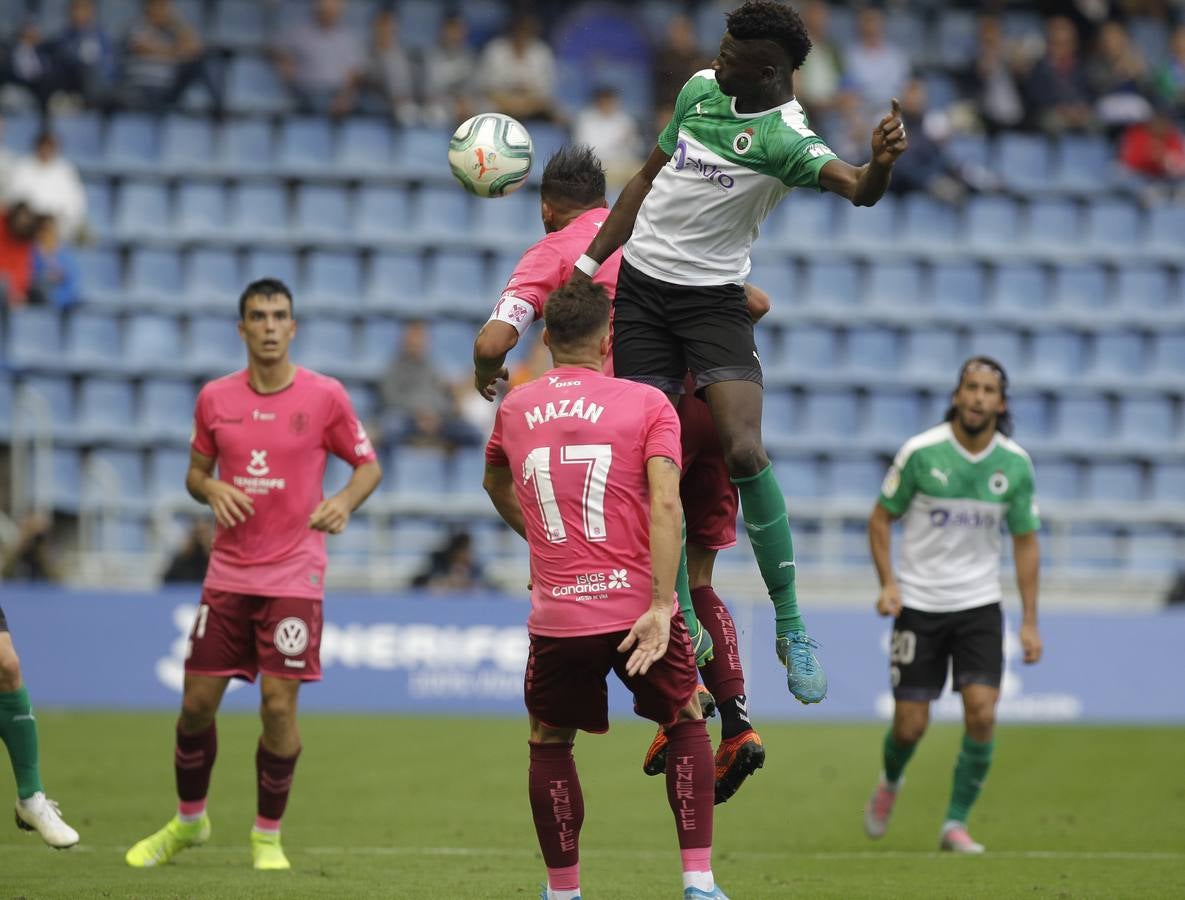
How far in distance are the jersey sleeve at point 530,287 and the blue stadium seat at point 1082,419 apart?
1250 cm

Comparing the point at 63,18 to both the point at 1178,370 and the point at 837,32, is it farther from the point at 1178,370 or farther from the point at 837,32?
the point at 1178,370

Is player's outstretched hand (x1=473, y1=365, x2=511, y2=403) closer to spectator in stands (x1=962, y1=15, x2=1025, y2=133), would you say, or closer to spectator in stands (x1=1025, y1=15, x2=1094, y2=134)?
spectator in stands (x1=962, y1=15, x2=1025, y2=133)

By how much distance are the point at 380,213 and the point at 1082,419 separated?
755cm

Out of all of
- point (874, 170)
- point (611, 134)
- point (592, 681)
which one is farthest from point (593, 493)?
point (611, 134)

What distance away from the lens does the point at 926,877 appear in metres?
8.71

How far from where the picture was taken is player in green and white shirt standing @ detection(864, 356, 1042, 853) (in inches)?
411

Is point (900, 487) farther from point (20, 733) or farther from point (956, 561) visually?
point (20, 733)

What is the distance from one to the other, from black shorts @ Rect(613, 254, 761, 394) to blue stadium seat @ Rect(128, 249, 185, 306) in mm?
12286

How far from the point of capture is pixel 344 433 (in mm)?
9477

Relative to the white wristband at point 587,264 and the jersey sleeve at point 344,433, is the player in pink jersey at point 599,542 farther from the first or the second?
the jersey sleeve at point 344,433

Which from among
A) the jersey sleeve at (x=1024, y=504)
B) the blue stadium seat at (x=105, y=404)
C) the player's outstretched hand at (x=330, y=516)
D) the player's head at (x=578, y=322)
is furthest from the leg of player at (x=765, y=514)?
the blue stadium seat at (x=105, y=404)

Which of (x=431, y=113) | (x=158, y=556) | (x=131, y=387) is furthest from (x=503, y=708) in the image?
(x=431, y=113)

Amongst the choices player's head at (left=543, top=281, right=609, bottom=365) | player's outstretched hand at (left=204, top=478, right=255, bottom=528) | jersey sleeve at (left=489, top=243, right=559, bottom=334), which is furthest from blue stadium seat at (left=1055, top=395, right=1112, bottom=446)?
player's head at (left=543, top=281, right=609, bottom=365)

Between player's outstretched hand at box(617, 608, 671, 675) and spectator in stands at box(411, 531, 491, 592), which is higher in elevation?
player's outstretched hand at box(617, 608, 671, 675)
